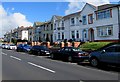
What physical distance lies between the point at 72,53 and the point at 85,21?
2573cm

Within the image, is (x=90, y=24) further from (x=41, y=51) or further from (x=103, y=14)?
(x=41, y=51)

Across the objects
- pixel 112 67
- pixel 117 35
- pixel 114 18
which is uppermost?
pixel 114 18

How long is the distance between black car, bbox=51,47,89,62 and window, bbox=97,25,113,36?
17.9m

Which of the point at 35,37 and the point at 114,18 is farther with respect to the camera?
the point at 35,37

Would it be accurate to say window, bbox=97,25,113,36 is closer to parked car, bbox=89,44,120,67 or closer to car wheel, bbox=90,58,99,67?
car wheel, bbox=90,58,99,67

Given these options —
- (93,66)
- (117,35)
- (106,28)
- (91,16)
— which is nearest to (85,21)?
(91,16)

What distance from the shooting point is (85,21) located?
46.9 m

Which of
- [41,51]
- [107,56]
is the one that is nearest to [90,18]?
[41,51]

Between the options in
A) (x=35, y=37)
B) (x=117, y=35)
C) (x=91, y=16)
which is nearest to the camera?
(x=117, y=35)

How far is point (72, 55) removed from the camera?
2183 centimetres

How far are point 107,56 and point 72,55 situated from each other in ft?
20.8

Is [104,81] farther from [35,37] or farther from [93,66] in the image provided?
[35,37]

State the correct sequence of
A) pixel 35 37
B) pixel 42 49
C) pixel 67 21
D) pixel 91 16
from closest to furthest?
pixel 42 49
pixel 91 16
pixel 67 21
pixel 35 37

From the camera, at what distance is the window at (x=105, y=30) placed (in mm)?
39719
